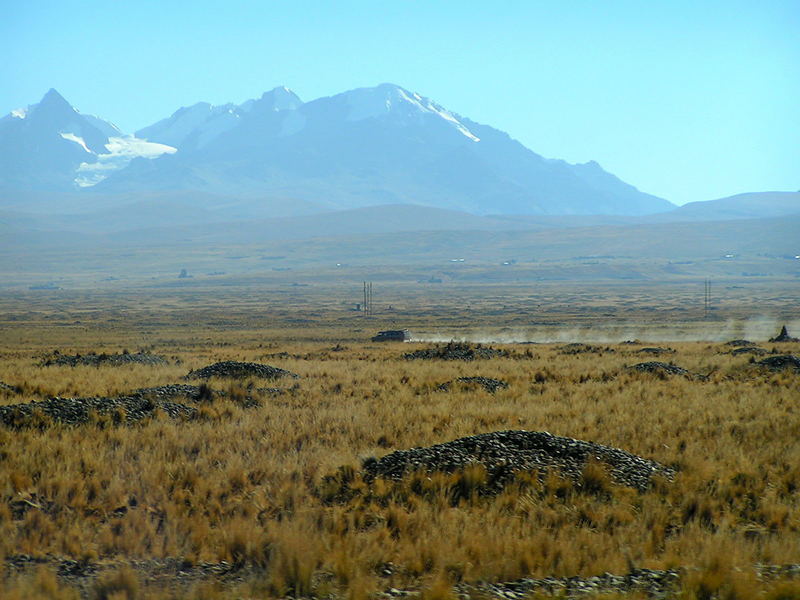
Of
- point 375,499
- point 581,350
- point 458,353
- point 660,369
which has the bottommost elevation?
point 581,350

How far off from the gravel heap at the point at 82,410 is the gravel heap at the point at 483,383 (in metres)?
8.52

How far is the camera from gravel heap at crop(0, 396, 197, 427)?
16.0m

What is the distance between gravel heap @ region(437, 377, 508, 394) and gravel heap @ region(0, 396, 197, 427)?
27.9ft

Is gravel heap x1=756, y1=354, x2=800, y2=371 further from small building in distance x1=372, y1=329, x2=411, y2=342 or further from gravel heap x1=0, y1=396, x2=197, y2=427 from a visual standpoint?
small building in distance x1=372, y1=329, x2=411, y2=342

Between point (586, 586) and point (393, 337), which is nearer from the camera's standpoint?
point (586, 586)

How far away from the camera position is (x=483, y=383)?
24.7m

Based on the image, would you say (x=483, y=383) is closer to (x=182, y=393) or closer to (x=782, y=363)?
(x=182, y=393)

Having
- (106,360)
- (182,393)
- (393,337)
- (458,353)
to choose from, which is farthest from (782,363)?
(393,337)

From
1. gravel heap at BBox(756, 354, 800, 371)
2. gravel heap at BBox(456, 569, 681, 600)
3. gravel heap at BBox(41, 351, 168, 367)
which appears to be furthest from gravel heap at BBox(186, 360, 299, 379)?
gravel heap at BBox(456, 569, 681, 600)

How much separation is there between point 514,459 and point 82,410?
379 inches

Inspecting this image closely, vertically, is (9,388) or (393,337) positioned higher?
(9,388)

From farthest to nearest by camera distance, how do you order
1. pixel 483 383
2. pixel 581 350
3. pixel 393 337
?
pixel 393 337
pixel 581 350
pixel 483 383

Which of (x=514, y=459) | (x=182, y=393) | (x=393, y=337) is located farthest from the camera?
(x=393, y=337)

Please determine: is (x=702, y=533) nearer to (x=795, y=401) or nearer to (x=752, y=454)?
(x=752, y=454)
